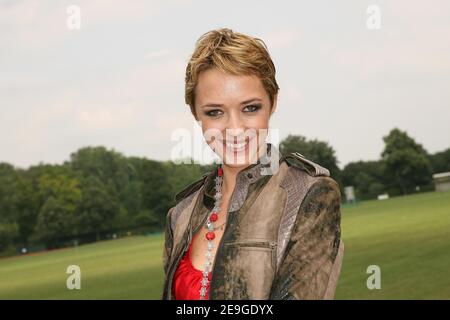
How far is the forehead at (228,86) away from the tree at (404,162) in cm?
7755

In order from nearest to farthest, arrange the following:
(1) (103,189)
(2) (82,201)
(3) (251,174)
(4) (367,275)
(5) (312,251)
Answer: (5) (312,251), (3) (251,174), (4) (367,275), (1) (103,189), (2) (82,201)

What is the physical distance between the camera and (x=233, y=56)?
1.88 m

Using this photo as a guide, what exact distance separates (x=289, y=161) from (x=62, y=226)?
67530 millimetres

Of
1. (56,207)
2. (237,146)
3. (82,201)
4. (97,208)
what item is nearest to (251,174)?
(237,146)

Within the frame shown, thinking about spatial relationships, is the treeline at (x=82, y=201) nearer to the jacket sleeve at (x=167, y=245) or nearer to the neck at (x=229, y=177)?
the jacket sleeve at (x=167, y=245)

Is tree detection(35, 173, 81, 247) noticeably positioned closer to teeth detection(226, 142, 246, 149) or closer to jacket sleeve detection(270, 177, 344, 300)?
teeth detection(226, 142, 246, 149)

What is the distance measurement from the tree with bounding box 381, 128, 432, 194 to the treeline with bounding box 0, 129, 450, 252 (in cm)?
14

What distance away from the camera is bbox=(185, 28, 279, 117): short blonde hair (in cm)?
187

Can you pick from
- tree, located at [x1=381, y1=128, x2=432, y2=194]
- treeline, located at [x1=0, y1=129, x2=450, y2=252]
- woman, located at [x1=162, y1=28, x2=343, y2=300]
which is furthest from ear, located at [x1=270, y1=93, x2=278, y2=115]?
tree, located at [x1=381, y1=128, x2=432, y2=194]

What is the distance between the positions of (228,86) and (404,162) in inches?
3307

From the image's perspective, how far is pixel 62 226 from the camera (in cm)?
6681

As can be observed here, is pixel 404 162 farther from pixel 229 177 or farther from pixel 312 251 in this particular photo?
pixel 312 251
